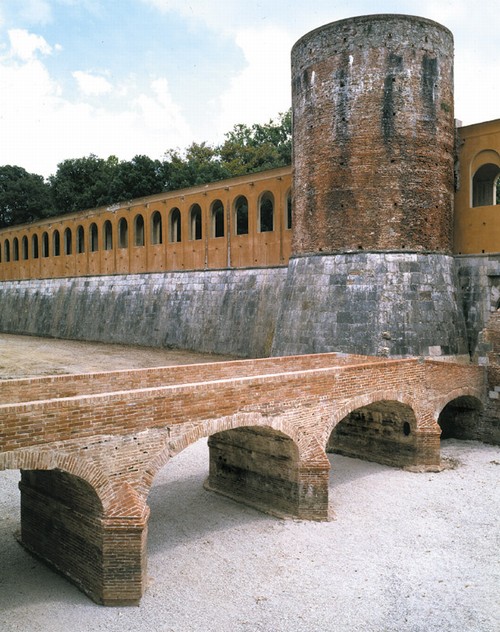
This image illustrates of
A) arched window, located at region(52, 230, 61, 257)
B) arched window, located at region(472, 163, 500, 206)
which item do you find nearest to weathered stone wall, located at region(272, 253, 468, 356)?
arched window, located at region(472, 163, 500, 206)

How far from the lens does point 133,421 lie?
334 inches

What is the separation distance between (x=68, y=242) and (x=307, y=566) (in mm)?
32423

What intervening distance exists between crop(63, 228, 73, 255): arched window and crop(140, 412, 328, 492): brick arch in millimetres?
28665

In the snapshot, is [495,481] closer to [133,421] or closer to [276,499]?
[276,499]

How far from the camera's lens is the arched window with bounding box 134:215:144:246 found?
30.7 meters

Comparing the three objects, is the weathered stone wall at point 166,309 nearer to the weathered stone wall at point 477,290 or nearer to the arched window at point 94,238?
the arched window at point 94,238

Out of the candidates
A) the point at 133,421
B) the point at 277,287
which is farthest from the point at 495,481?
the point at 277,287

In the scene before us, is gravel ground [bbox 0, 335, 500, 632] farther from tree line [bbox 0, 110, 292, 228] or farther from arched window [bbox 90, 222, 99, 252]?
tree line [bbox 0, 110, 292, 228]

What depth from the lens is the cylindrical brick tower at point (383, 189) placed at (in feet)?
54.6

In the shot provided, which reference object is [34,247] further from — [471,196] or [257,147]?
[471,196]

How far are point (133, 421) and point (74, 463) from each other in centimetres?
103

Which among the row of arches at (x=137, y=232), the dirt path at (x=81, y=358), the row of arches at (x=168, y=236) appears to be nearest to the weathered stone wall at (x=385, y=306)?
the row of arches at (x=168, y=236)

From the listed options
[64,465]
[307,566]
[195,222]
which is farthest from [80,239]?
[307,566]

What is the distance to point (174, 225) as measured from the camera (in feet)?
93.5
